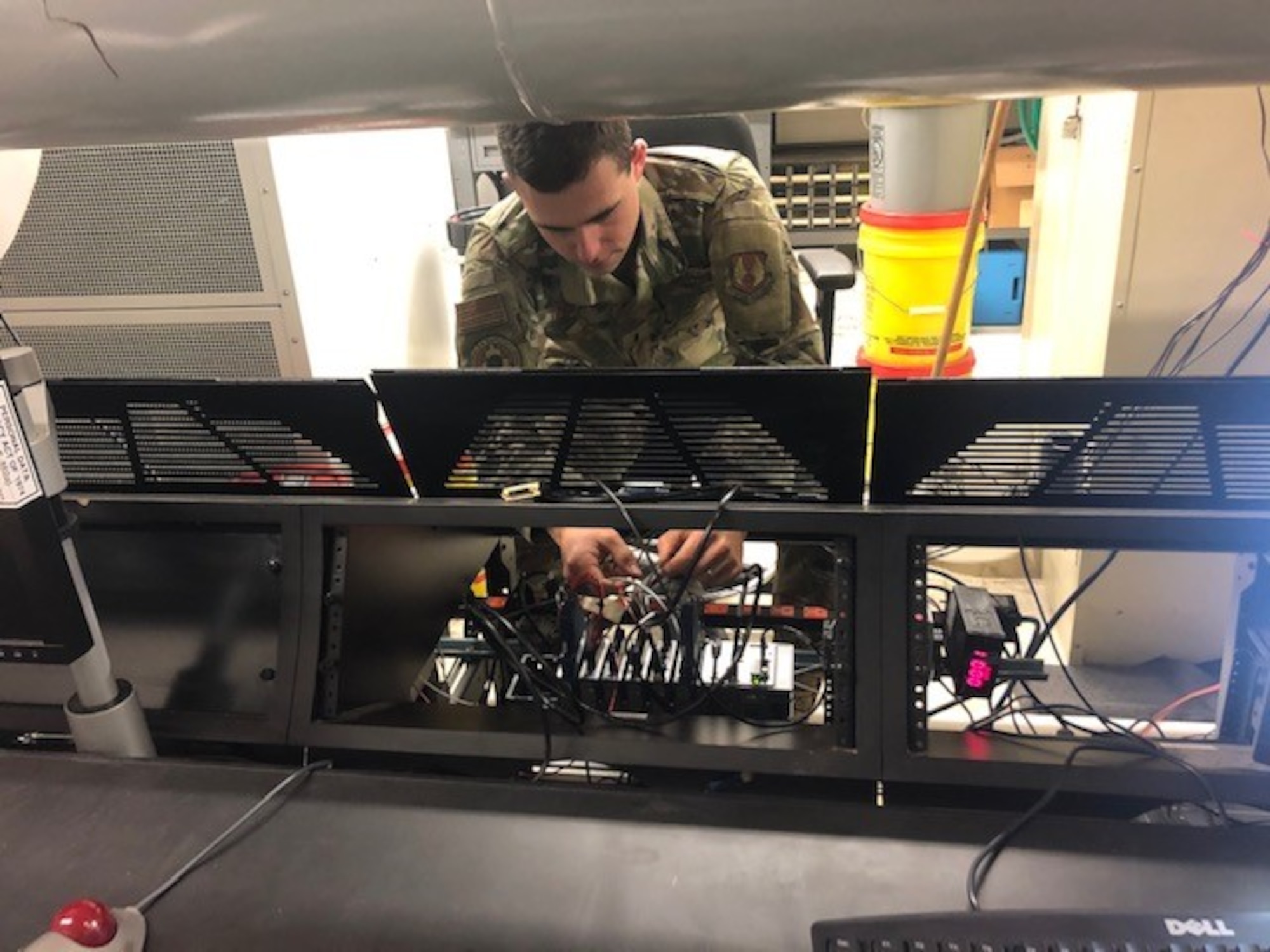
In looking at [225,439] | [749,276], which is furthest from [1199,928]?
[749,276]

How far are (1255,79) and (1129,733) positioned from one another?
0.59 metres

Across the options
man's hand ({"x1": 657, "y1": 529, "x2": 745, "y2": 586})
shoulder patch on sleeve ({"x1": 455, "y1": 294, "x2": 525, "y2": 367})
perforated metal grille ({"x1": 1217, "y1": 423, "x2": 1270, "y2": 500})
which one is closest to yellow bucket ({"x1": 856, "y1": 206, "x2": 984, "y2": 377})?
shoulder patch on sleeve ({"x1": 455, "y1": 294, "x2": 525, "y2": 367})

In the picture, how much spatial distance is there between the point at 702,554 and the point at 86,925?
1.92 ft

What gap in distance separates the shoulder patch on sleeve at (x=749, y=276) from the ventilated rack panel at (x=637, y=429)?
816 millimetres

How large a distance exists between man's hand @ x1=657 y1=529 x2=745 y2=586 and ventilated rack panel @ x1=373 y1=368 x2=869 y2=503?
0.08 m

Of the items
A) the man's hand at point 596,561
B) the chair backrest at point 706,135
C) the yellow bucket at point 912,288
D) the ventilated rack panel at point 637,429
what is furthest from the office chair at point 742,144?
the ventilated rack panel at point 637,429

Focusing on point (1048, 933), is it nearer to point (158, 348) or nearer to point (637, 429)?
point (637, 429)

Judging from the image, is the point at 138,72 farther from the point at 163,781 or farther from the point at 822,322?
the point at 822,322

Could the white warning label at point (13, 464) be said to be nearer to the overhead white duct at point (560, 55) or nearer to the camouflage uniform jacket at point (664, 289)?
the overhead white duct at point (560, 55)

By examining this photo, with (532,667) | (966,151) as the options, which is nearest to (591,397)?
(532,667)

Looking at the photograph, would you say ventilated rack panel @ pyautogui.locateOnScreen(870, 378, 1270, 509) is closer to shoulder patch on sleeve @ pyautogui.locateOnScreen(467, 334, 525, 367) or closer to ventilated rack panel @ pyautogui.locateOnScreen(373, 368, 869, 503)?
ventilated rack panel @ pyautogui.locateOnScreen(373, 368, 869, 503)

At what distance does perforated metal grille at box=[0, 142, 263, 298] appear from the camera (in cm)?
161

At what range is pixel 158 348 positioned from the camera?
5.78 ft

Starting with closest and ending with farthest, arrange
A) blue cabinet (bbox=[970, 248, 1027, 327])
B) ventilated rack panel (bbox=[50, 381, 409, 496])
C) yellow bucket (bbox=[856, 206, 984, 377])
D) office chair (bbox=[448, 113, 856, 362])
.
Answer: ventilated rack panel (bbox=[50, 381, 409, 496]), office chair (bbox=[448, 113, 856, 362]), yellow bucket (bbox=[856, 206, 984, 377]), blue cabinet (bbox=[970, 248, 1027, 327])
